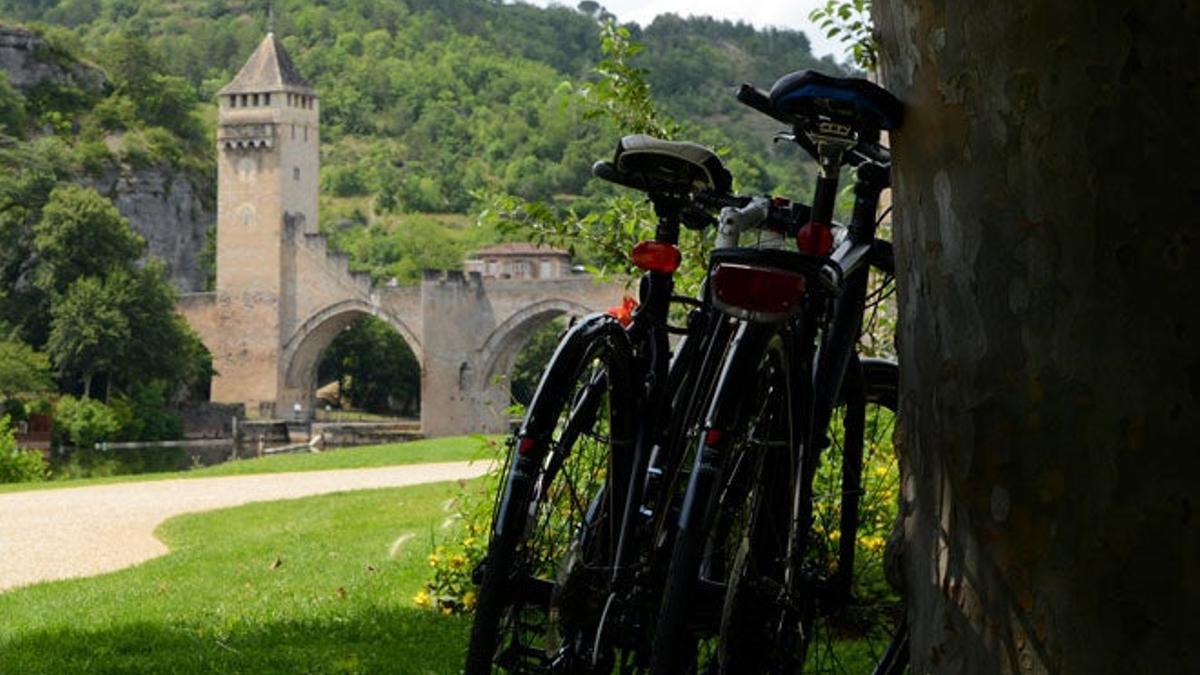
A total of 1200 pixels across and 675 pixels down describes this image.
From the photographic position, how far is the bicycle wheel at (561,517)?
2.85 meters

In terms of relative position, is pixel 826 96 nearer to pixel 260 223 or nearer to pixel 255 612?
pixel 255 612

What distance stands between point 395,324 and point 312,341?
300 centimetres

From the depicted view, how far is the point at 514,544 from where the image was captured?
9.40 feet

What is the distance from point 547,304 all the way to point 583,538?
1900 inches

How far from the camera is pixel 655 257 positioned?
3.13m

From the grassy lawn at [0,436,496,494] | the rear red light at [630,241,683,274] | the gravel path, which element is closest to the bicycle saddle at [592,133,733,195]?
the rear red light at [630,241,683,274]

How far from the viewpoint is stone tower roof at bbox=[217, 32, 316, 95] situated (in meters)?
55.4

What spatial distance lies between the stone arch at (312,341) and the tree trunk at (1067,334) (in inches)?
2006

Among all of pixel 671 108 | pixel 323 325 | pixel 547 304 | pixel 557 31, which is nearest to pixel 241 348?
pixel 323 325

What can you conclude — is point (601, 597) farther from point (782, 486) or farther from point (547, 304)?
point (547, 304)

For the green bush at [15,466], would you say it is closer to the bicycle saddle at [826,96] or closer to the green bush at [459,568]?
the green bush at [459,568]

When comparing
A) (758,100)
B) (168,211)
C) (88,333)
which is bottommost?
(758,100)

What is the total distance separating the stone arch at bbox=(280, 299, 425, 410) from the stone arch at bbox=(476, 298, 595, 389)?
7.33 feet

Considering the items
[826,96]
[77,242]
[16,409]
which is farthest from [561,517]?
[77,242]
